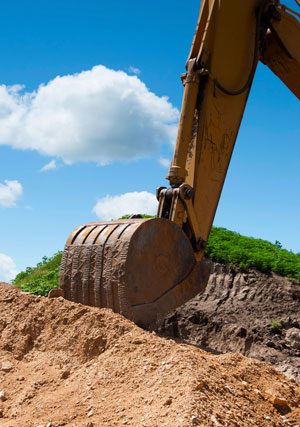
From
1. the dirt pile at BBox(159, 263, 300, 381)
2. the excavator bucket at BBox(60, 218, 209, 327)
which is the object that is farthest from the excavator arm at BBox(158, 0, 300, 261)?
the dirt pile at BBox(159, 263, 300, 381)

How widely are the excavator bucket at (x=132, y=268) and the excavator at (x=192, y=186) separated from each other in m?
0.01

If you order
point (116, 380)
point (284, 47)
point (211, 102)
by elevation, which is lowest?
point (116, 380)

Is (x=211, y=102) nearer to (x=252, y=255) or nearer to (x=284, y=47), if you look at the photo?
(x=284, y=47)

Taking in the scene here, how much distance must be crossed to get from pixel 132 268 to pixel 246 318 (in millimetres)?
4177

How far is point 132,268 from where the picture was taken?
458cm

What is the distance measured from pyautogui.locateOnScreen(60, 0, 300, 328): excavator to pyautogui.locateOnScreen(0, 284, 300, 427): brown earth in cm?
82

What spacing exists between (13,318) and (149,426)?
221 cm

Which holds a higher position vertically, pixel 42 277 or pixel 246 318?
pixel 42 277

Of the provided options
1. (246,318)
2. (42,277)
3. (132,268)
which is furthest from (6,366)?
(42,277)

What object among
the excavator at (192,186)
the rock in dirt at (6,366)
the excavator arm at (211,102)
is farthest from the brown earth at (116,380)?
the excavator arm at (211,102)

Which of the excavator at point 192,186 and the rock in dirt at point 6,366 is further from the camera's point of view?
the excavator at point 192,186

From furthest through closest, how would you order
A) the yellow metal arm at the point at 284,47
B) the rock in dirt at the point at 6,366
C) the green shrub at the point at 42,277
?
the green shrub at the point at 42,277 < the yellow metal arm at the point at 284,47 < the rock in dirt at the point at 6,366

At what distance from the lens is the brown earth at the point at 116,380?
2605mm

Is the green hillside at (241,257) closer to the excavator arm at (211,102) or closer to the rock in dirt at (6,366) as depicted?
the excavator arm at (211,102)
